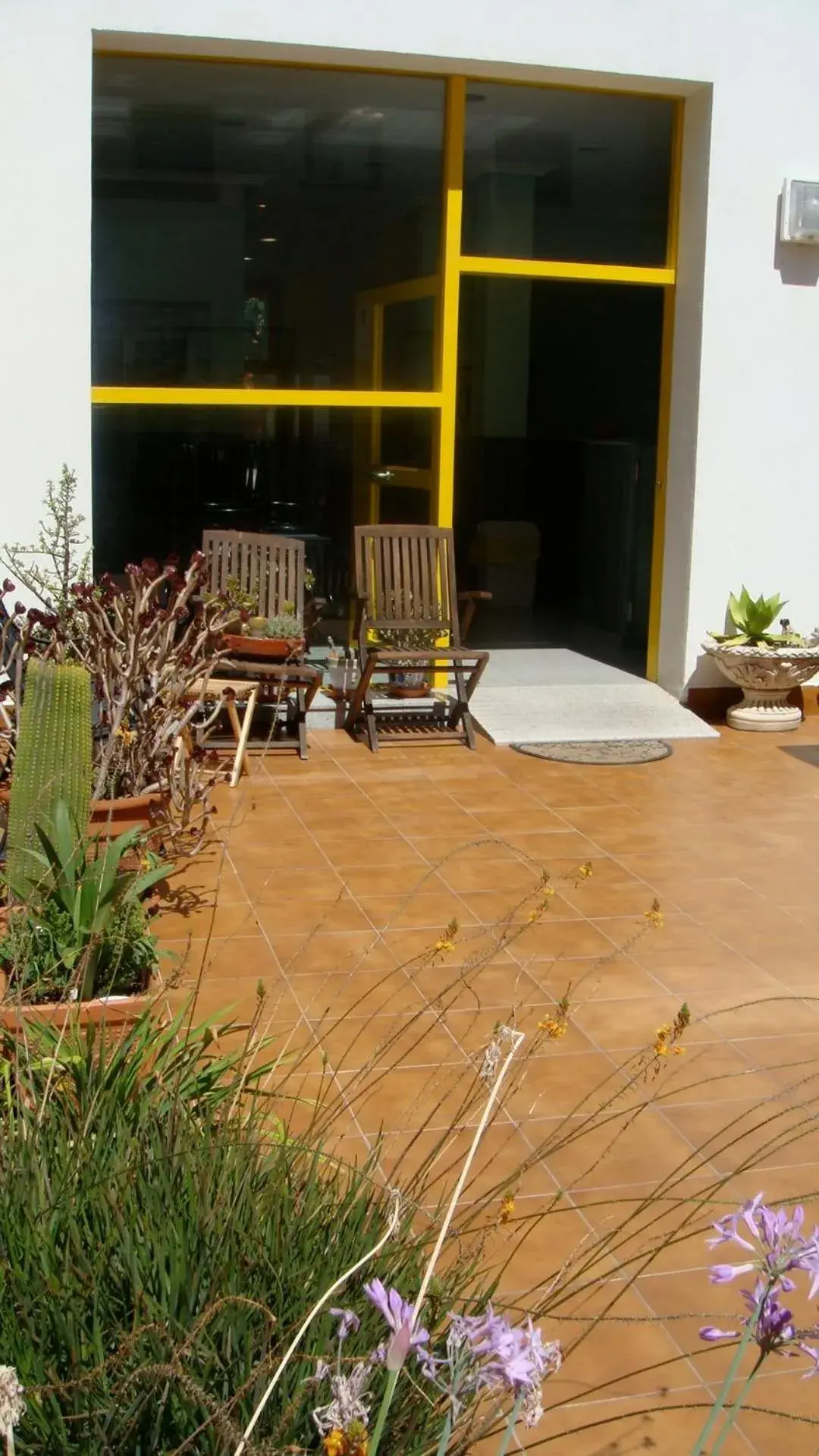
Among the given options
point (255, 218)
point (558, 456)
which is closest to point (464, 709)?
point (255, 218)

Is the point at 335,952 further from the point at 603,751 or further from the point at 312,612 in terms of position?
the point at 312,612

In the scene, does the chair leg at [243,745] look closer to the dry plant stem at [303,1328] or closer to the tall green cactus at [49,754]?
the tall green cactus at [49,754]

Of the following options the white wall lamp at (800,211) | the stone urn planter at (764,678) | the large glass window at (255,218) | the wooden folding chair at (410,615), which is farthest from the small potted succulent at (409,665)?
the white wall lamp at (800,211)

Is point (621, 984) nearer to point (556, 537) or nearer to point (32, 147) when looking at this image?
point (32, 147)

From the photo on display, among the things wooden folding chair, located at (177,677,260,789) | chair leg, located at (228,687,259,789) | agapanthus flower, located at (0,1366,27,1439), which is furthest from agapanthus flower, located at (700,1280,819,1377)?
chair leg, located at (228,687,259,789)

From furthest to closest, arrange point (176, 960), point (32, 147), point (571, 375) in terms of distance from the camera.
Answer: point (571, 375) → point (32, 147) → point (176, 960)

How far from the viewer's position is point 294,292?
875 cm

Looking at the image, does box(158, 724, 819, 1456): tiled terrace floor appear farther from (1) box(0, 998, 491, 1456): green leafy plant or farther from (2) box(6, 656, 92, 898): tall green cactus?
(2) box(6, 656, 92, 898): tall green cactus

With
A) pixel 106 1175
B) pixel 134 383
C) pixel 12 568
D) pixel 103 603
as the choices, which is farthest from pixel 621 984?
pixel 134 383

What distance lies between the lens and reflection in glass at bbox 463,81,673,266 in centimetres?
885

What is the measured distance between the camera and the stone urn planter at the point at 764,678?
8.62 meters

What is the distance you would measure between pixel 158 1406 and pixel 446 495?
283 inches

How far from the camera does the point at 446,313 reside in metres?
8.74

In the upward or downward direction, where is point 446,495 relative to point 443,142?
downward
